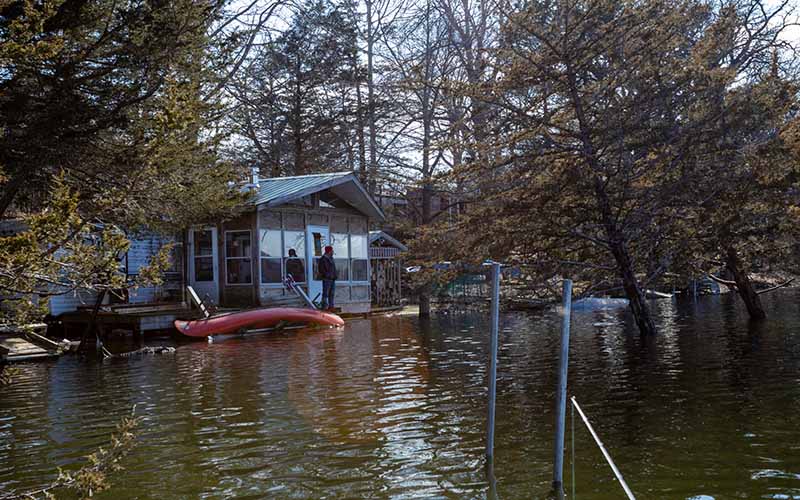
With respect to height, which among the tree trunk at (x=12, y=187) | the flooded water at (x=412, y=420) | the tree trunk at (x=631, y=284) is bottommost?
the flooded water at (x=412, y=420)

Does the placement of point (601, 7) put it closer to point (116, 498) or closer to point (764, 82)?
point (764, 82)

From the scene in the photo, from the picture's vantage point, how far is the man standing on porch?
71.7 ft

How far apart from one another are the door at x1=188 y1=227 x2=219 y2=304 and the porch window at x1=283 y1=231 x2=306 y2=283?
6.64ft

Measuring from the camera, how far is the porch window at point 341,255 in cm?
2427

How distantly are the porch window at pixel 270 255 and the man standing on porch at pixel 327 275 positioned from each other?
1.26m

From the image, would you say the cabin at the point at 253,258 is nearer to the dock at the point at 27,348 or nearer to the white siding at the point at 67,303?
the white siding at the point at 67,303

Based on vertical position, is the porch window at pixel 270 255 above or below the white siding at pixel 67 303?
above

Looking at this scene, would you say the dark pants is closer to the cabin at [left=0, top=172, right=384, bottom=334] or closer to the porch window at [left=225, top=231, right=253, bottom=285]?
the cabin at [left=0, top=172, right=384, bottom=334]

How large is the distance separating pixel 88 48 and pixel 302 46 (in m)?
22.7

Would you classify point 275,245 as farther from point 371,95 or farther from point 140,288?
point 371,95

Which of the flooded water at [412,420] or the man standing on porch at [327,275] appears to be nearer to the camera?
the flooded water at [412,420]

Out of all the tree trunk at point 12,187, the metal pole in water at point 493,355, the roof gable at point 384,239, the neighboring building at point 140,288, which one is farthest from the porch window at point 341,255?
the metal pole in water at point 493,355

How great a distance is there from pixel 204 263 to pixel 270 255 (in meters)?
2.09

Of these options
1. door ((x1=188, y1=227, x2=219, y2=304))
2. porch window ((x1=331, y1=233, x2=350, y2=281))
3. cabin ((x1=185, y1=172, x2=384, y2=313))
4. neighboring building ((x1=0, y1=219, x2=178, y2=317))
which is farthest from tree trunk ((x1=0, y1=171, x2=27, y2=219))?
porch window ((x1=331, y1=233, x2=350, y2=281))
